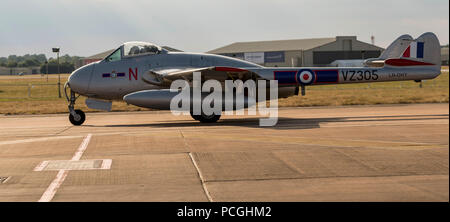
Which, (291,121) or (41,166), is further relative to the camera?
(291,121)

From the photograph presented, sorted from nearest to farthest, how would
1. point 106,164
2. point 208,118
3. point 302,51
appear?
1. point 106,164
2. point 208,118
3. point 302,51

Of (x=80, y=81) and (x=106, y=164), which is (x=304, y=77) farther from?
(x=106, y=164)

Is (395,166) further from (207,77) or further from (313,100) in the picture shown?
(313,100)

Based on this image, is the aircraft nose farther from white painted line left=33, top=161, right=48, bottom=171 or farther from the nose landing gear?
white painted line left=33, top=161, right=48, bottom=171

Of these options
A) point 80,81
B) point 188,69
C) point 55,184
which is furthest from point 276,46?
point 55,184

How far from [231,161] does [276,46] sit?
8878cm

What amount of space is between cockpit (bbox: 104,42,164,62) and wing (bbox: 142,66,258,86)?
81cm

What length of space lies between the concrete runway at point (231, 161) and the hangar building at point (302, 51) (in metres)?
69.6

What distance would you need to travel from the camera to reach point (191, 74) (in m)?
18.9

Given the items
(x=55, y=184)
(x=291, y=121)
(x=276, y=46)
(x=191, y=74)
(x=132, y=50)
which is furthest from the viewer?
(x=276, y=46)

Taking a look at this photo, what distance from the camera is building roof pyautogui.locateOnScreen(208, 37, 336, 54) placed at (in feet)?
315

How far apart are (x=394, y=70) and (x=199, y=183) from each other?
12.4 m

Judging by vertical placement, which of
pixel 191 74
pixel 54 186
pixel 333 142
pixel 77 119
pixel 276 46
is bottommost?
pixel 54 186

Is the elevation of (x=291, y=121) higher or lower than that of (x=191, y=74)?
lower
